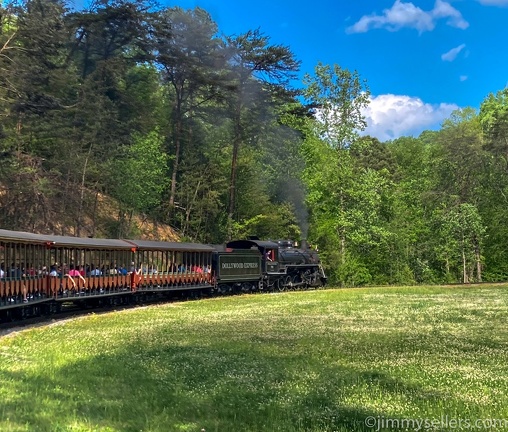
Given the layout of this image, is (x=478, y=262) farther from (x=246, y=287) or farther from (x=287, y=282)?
(x=246, y=287)

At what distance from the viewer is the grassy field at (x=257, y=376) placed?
6898 mm

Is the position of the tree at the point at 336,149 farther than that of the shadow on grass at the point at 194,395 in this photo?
Yes

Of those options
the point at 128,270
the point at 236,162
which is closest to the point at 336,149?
the point at 236,162

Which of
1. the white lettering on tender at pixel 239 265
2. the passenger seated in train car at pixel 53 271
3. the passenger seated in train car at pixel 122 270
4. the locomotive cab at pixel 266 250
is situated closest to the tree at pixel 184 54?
the locomotive cab at pixel 266 250

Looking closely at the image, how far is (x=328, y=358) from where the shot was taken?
10633 millimetres

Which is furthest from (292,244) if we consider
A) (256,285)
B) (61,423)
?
(61,423)

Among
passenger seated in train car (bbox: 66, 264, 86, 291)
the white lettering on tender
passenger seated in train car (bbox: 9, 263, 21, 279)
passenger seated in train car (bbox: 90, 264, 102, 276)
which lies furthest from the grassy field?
the white lettering on tender

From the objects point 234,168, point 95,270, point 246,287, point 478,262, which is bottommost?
point 246,287

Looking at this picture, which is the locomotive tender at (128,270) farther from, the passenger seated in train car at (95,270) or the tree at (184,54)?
the tree at (184,54)

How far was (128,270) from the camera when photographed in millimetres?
25672

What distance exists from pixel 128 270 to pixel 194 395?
59.8ft

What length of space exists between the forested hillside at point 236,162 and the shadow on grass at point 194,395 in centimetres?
2640

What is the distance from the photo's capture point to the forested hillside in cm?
3944

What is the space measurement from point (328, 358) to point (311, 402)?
3108 mm
